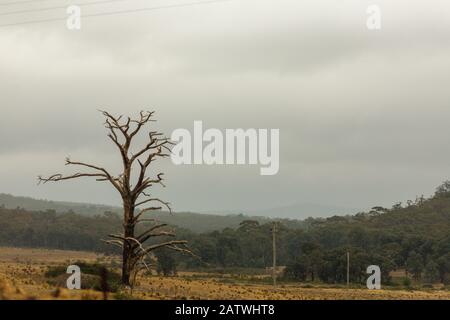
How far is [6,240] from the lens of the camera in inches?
6314

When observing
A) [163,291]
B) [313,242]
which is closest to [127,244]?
[163,291]

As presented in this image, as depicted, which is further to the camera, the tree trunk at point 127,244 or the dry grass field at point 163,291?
the tree trunk at point 127,244

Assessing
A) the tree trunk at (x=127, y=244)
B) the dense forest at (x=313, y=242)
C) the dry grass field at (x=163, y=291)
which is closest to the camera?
the dry grass field at (x=163, y=291)

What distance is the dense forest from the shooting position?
311 feet

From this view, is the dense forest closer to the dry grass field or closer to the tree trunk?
the dry grass field

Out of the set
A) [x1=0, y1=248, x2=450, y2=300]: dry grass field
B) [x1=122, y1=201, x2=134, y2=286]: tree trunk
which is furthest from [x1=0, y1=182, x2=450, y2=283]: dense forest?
[x1=122, y1=201, x2=134, y2=286]: tree trunk

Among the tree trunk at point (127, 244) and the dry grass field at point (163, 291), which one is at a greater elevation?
the tree trunk at point (127, 244)

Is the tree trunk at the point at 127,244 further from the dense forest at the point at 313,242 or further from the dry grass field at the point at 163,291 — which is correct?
the dense forest at the point at 313,242

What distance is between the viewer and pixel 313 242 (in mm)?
122812

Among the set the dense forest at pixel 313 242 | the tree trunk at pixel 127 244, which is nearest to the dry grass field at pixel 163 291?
the tree trunk at pixel 127 244

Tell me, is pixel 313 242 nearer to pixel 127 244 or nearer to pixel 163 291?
pixel 163 291

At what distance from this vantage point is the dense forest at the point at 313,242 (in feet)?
311

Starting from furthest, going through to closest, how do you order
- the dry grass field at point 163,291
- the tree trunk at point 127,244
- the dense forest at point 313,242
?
the dense forest at point 313,242 < the tree trunk at point 127,244 < the dry grass field at point 163,291
